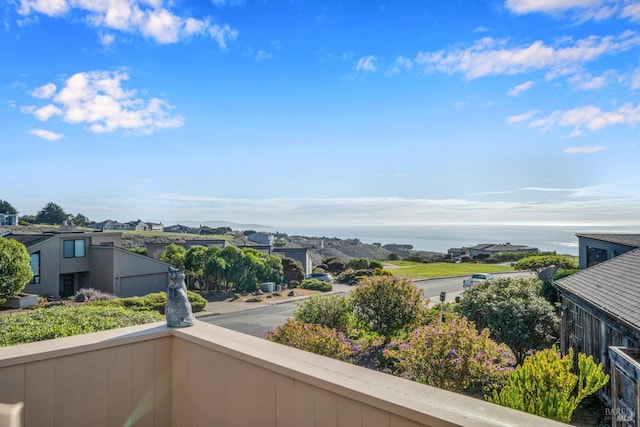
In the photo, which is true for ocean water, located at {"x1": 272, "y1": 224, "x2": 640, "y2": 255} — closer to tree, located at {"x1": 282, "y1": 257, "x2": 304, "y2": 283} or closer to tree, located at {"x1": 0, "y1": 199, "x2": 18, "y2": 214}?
tree, located at {"x1": 282, "y1": 257, "x2": 304, "y2": 283}

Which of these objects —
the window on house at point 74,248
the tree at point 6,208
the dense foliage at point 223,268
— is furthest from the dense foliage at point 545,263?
the tree at point 6,208

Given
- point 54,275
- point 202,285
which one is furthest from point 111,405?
point 202,285

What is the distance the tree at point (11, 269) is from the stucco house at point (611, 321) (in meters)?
20.8

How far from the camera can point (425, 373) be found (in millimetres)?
7531

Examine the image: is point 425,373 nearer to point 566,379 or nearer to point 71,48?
point 566,379

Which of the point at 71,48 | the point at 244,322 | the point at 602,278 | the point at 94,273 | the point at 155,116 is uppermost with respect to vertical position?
the point at 71,48

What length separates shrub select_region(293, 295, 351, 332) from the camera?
40.0 ft

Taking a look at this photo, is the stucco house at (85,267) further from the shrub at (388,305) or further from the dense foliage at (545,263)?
the dense foliage at (545,263)

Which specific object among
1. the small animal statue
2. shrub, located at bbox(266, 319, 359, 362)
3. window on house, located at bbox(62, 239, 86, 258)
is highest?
the small animal statue

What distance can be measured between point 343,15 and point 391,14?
1021mm

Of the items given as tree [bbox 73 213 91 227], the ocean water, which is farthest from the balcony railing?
tree [bbox 73 213 91 227]

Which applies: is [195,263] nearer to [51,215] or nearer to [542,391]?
[542,391]

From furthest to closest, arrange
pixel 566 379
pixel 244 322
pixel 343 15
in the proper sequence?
1. pixel 244 322
2. pixel 343 15
3. pixel 566 379

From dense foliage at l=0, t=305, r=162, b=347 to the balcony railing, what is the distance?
8.44ft
